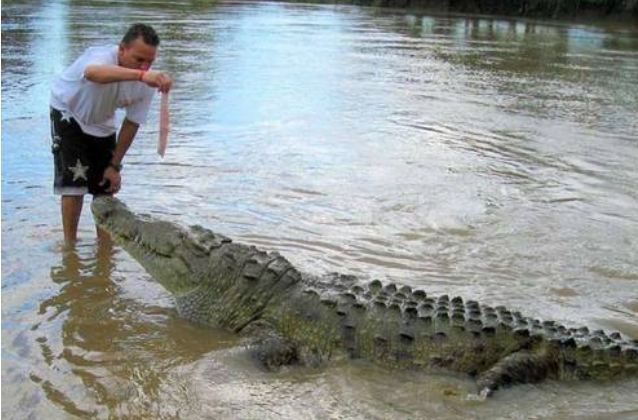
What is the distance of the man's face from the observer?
15.2ft

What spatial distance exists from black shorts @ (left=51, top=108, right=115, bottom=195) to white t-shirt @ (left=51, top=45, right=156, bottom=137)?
0.06 metres

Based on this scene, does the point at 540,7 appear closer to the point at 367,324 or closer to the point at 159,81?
the point at 159,81

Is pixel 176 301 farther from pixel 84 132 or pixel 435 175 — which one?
pixel 435 175

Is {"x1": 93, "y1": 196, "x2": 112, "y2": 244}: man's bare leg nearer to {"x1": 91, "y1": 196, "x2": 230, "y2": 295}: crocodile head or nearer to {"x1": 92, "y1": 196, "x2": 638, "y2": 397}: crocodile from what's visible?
{"x1": 91, "y1": 196, "x2": 230, "y2": 295}: crocodile head

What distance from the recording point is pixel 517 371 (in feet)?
12.3

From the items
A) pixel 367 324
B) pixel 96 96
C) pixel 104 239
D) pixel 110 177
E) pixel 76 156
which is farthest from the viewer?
pixel 104 239

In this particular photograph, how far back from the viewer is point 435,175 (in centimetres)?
777

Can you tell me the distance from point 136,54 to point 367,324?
2.16m

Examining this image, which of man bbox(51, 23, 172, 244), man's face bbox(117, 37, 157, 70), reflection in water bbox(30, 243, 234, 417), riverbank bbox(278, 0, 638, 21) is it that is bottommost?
reflection in water bbox(30, 243, 234, 417)

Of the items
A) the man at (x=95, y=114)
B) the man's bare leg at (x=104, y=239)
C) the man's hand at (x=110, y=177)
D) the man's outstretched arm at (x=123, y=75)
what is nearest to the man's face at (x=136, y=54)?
the man at (x=95, y=114)

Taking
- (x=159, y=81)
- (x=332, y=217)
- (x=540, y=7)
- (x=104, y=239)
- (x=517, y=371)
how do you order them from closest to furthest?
1. (x=517, y=371)
2. (x=159, y=81)
3. (x=104, y=239)
4. (x=332, y=217)
5. (x=540, y=7)

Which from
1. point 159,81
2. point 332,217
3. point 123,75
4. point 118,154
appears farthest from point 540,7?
point 159,81

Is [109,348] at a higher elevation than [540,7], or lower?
lower

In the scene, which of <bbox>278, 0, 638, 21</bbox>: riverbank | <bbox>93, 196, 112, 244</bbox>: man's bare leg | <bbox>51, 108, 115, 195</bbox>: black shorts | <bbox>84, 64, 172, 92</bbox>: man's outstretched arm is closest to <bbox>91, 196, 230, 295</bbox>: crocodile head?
<bbox>51, 108, 115, 195</bbox>: black shorts
